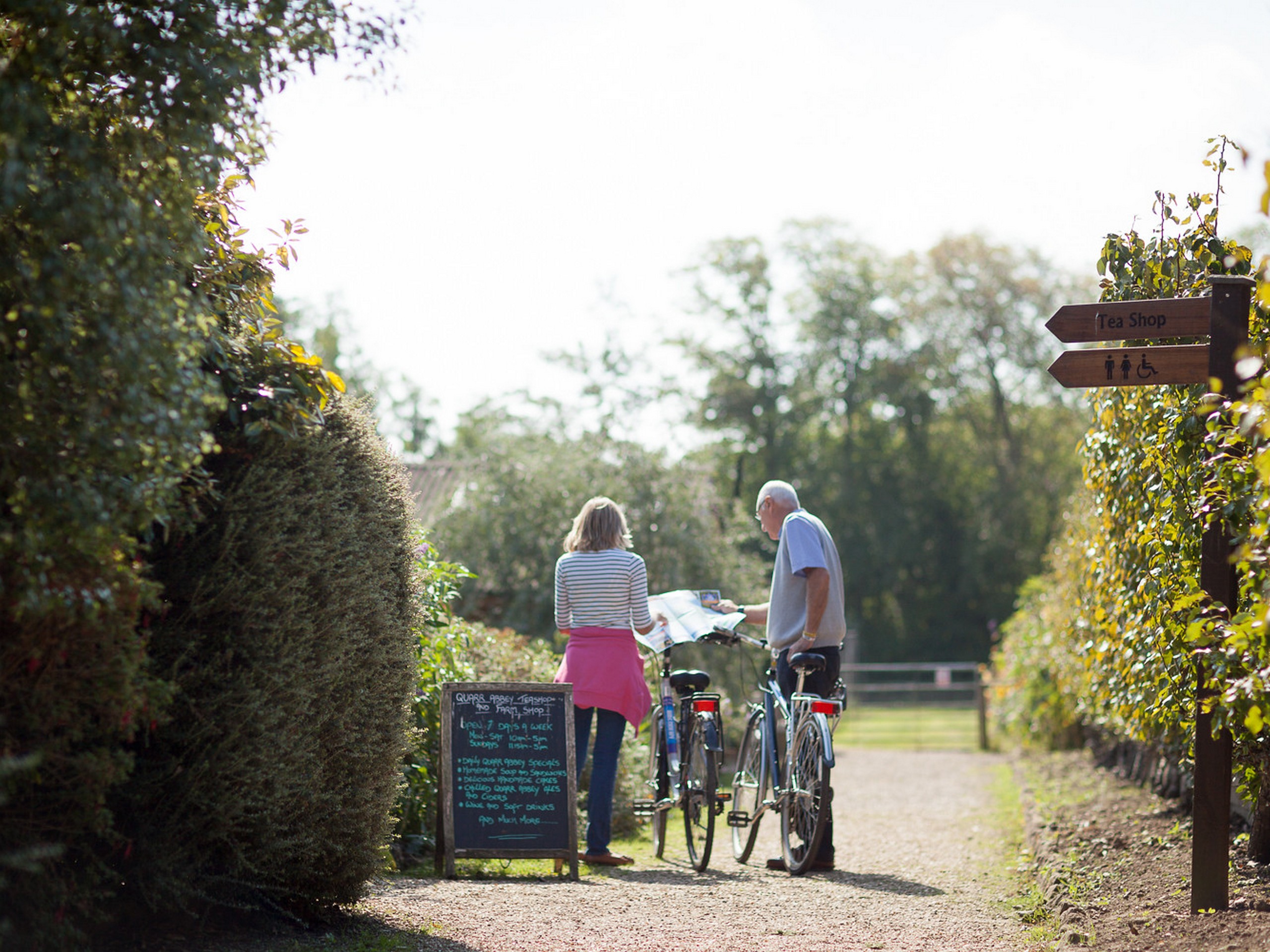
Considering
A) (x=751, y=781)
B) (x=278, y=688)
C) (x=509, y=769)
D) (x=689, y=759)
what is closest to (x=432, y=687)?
(x=509, y=769)

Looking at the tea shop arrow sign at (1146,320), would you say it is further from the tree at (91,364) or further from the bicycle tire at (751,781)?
the tree at (91,364)

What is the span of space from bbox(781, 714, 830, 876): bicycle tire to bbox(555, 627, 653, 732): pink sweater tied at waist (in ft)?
2.80

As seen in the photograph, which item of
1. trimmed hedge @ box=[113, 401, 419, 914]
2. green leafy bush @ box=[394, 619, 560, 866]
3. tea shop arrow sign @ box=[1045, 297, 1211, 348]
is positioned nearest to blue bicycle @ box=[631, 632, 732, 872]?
green leafy bush @ box=[394, 619, 560, 866]

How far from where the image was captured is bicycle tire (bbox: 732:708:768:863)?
270 inches

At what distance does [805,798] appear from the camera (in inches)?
254

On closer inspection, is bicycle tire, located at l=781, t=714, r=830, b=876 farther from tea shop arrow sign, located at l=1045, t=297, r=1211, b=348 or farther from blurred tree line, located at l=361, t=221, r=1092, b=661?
blurred tree line, located at l=361, t=221, r=1092, b=661

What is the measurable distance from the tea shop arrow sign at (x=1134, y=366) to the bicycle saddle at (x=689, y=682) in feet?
9.60

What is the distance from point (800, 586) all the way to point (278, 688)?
11.1 ft

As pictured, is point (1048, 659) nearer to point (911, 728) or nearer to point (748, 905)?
point (748, 905)

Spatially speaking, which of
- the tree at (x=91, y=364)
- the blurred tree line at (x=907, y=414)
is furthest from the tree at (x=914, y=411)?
the tree at (x=91, y=364)

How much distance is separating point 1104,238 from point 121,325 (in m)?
4.45

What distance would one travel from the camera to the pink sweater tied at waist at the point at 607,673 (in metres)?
6.70

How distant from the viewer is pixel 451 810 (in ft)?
20.4

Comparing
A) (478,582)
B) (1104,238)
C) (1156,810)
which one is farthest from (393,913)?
(478,582)
